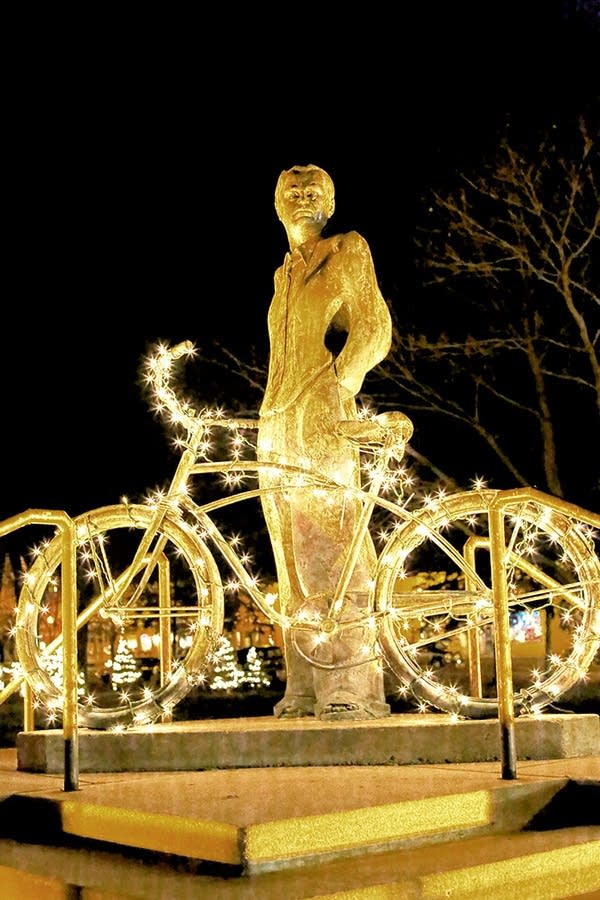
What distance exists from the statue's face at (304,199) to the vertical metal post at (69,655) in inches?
101

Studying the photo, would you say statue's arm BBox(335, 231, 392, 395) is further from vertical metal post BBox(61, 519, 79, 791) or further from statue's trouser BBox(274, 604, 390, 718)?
vertical metal post BBox(61, 519, 79, 791)

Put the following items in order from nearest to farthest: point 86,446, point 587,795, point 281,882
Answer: point 281,882 < point 587,795 < point 86,446

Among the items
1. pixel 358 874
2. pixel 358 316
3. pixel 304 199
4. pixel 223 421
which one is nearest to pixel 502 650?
pixel 358 874

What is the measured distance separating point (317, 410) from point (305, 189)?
4.35 ft

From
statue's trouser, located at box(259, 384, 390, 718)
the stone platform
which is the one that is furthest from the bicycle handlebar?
the stone platform

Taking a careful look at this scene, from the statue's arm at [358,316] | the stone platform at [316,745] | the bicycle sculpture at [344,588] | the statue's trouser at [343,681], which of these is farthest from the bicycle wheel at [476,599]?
the statue's arm at [358,316]

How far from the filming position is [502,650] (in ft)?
16.5

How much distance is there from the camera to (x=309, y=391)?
6707 millimetres

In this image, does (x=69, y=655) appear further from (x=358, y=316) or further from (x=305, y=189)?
(x=305, y=189)

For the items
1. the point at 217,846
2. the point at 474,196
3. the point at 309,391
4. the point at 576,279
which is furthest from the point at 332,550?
the point at 576,279

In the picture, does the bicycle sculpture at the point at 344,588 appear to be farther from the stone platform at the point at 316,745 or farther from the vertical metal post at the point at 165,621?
the vertical metal post at the point at 165,621

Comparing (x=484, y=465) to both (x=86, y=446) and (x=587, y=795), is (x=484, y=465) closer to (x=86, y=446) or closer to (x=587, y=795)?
(x=86, y=446)

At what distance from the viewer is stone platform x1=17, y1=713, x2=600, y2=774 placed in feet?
18.6

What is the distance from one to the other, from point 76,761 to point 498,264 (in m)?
12.9
